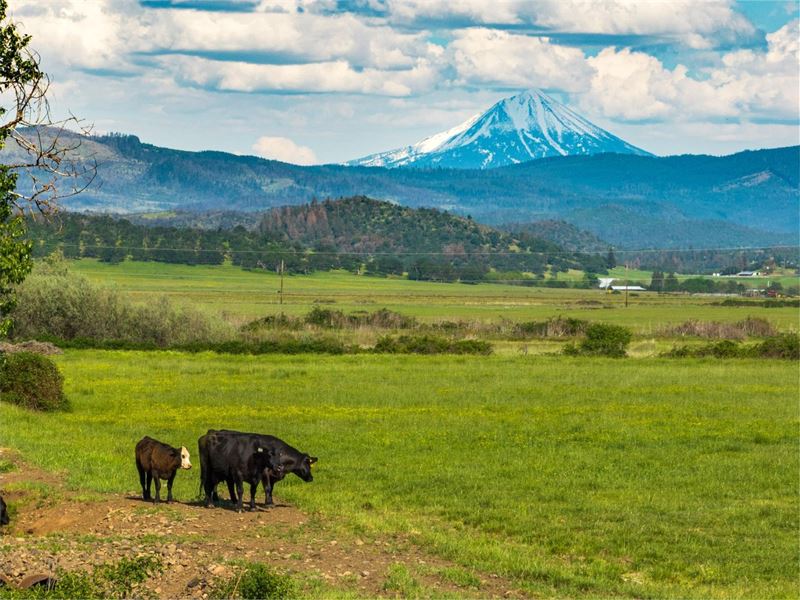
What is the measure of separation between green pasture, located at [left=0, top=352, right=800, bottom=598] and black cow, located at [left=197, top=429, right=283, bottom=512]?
115 centimetres

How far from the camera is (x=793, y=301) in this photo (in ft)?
499

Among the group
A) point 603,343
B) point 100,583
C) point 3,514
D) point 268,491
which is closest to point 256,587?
point 100,583

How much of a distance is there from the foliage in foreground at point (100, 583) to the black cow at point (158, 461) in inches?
212

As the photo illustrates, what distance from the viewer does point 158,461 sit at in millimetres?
21922

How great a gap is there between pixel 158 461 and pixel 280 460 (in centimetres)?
215

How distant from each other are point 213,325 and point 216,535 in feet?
182

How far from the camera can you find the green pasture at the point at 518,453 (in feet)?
65.1

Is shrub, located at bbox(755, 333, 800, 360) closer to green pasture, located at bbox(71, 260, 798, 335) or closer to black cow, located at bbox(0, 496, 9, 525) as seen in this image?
green pasture, located at bbox(71, 260, 798, 335)

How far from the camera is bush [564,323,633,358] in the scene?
216 ft

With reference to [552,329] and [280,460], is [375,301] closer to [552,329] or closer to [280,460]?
[552,329]

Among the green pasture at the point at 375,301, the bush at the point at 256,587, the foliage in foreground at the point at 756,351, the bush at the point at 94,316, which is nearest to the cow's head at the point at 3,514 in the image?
the bush at the point at 256,587

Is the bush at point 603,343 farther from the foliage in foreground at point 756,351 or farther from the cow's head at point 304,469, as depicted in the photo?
the cow's head at point 304,469

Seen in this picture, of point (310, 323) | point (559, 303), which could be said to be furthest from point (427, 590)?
point (559, 303)

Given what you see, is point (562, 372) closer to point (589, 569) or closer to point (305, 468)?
point (305, 468)
